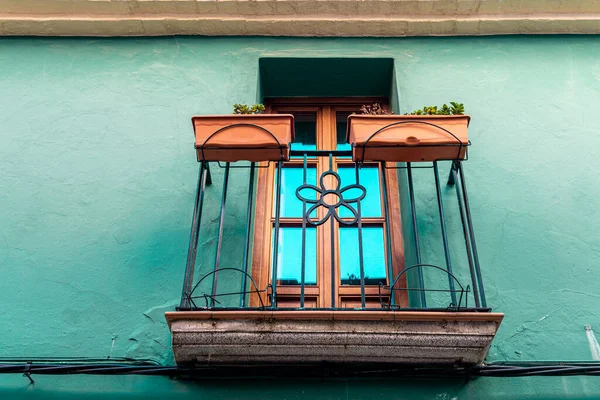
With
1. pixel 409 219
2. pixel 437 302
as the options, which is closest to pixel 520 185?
pixel 409 219

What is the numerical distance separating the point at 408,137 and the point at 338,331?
1334mm

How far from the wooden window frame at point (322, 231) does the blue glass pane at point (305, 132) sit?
0.15ft

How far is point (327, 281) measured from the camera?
16.2ft

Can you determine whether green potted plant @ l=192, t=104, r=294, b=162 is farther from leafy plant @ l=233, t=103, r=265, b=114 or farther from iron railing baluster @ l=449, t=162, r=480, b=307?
iron railing baluster @ l=449, t=162, r=480, b=307

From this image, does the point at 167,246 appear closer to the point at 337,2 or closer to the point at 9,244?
the point at 9,244

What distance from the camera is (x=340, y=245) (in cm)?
521

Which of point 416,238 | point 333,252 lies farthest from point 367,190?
point 333,252

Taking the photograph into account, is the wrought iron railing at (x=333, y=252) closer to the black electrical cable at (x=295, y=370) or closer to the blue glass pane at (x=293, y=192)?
the blue glass pane at (x=293, y=192)

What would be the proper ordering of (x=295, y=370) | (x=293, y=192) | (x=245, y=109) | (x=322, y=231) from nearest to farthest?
1. (x=295, y=370)
2. (x=245, y=109)
3. (x=322, y=231)
4. (x=293, y=192)

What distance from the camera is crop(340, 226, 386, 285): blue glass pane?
4.99 metres

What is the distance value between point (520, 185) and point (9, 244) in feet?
11.4

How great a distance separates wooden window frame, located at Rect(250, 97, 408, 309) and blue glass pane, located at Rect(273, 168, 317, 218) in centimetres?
7

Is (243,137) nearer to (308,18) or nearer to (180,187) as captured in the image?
(180,187)

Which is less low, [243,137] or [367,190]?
[367,190]
